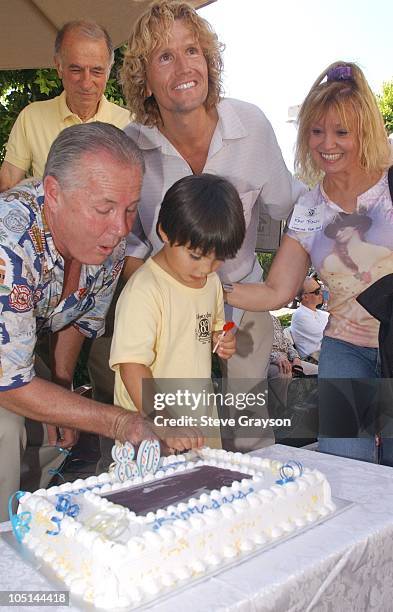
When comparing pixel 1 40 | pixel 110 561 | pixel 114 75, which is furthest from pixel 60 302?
pixel 114 75

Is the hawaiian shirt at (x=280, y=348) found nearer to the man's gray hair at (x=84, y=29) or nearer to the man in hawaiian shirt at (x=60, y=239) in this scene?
the man's gray hair at (x=84, y=29)

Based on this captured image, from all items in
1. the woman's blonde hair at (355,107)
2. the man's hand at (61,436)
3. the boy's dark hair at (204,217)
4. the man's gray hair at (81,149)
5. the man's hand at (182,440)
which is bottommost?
the man's hand at (61,436)

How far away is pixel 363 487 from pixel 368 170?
1.04m

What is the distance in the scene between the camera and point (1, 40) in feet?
9.55

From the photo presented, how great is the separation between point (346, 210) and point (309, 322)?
7.61ft

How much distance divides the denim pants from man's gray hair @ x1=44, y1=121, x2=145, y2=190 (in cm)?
93

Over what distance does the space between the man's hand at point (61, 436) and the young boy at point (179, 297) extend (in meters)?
0.27

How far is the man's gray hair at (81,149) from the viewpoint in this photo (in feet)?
5.58

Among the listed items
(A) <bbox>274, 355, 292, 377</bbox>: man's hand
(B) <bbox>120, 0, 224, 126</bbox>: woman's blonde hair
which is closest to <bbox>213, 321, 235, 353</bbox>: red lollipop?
(B) <bbox>120, 0, 224, 126</bbox>: woman's blonde hair

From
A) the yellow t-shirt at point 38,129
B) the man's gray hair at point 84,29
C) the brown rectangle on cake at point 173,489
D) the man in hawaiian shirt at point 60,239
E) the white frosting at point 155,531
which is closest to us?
the white frosting at point 155,531

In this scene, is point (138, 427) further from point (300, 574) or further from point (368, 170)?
point (368, 170)

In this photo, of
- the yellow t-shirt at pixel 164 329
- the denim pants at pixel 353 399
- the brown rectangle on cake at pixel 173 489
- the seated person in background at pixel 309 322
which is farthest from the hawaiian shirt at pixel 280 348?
the brown rectangle on cake at pixel 173 489

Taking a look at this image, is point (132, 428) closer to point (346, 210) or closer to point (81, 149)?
point (81, 149)

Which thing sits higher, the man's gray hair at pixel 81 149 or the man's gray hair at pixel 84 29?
the man's gray hair at pixel 84 29
